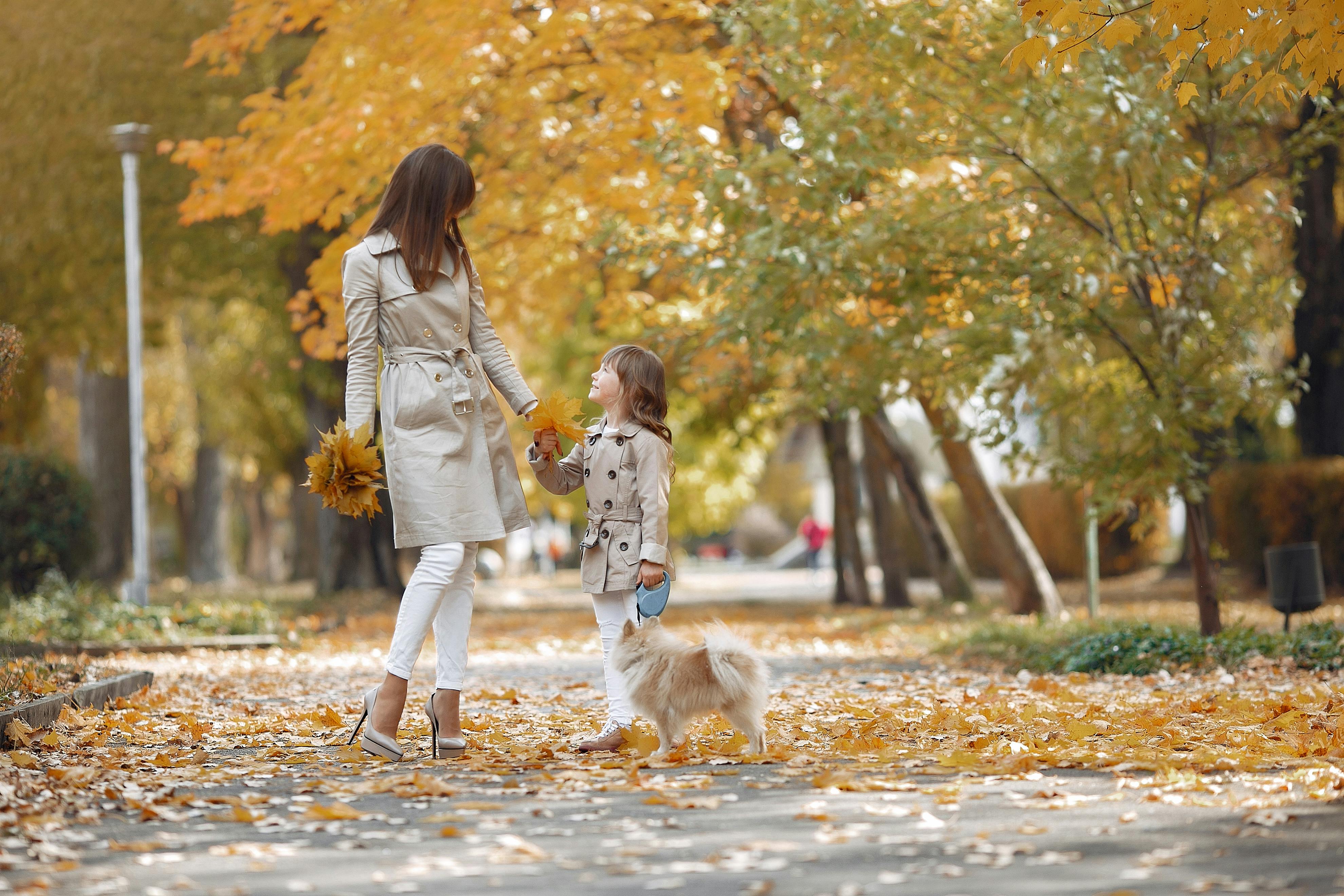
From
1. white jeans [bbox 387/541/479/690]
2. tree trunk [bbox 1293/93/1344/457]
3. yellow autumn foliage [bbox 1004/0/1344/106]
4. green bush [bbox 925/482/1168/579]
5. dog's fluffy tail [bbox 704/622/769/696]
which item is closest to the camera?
dog's fluffy tail [bbox 704/622/769/696]

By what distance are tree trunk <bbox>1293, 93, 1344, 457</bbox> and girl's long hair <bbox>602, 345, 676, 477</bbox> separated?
48.3 ft

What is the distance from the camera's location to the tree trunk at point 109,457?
21.1m

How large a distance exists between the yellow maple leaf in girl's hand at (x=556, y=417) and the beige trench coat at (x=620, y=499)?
0.09 metres

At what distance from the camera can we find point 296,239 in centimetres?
1894

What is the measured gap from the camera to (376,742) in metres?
5.41

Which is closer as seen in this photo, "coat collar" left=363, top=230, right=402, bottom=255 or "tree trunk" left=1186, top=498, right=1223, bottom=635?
"coat collar" left=363, top=230, right=402, bottom=255

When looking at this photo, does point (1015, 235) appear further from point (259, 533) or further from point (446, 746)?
point (259, 533)

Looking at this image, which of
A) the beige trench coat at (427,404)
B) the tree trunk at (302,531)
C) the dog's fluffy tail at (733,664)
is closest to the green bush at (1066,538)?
the tree trunk at (302,531)

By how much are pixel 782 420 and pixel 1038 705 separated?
537 inches

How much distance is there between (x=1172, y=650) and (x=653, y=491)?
527 cm

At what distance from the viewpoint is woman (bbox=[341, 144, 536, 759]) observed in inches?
210

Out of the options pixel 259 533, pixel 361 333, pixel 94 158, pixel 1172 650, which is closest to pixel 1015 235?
pixel 1172 650

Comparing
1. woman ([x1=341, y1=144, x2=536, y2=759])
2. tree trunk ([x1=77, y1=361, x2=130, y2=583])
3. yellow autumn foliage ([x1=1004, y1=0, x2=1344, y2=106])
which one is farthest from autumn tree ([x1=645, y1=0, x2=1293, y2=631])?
tree trunk ([x1=77, y1=361, x2=130, y2=583])

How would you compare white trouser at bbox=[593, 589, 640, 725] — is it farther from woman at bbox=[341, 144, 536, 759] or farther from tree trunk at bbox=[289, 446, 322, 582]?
tree trunk at bbox=[289, 446, 322, 582]
